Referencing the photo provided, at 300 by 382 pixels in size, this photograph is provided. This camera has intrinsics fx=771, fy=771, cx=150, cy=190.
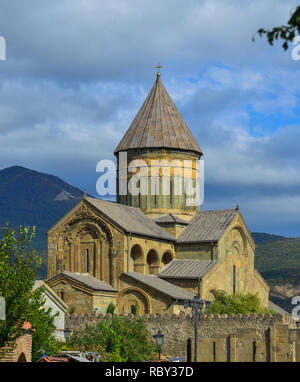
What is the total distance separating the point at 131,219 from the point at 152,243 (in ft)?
6.33

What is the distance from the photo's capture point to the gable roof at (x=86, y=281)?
1578 inches

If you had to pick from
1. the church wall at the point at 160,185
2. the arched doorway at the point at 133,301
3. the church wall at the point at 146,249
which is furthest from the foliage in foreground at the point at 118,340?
the church wall at the point at 160,185

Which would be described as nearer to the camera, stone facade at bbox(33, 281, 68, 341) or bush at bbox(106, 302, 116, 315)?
stone facade at bbox(33, 281, 68, 341)

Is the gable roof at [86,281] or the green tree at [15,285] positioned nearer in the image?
the green tree at [15,285]

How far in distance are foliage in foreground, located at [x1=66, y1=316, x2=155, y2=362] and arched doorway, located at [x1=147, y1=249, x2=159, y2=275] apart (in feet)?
28.8

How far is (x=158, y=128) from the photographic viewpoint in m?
49.6

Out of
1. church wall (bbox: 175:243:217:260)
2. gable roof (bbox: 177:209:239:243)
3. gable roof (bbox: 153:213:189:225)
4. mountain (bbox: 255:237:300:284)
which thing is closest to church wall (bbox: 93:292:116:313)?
church wall (bbox: 175:243:217:260)

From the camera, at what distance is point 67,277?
40562mm

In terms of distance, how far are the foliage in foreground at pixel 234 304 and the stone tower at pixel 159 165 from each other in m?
Result: 7.42

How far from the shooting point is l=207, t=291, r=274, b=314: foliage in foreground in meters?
41.6

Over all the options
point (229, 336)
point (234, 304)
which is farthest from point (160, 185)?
point (229, 336)

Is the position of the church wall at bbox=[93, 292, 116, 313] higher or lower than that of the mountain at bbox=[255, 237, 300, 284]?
lower

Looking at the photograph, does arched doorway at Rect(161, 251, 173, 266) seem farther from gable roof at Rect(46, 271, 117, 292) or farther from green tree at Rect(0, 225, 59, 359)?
green tree at Rect(0, 225, 59, 359)

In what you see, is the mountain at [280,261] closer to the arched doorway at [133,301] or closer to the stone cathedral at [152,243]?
the stone cathedral at [152,243]
